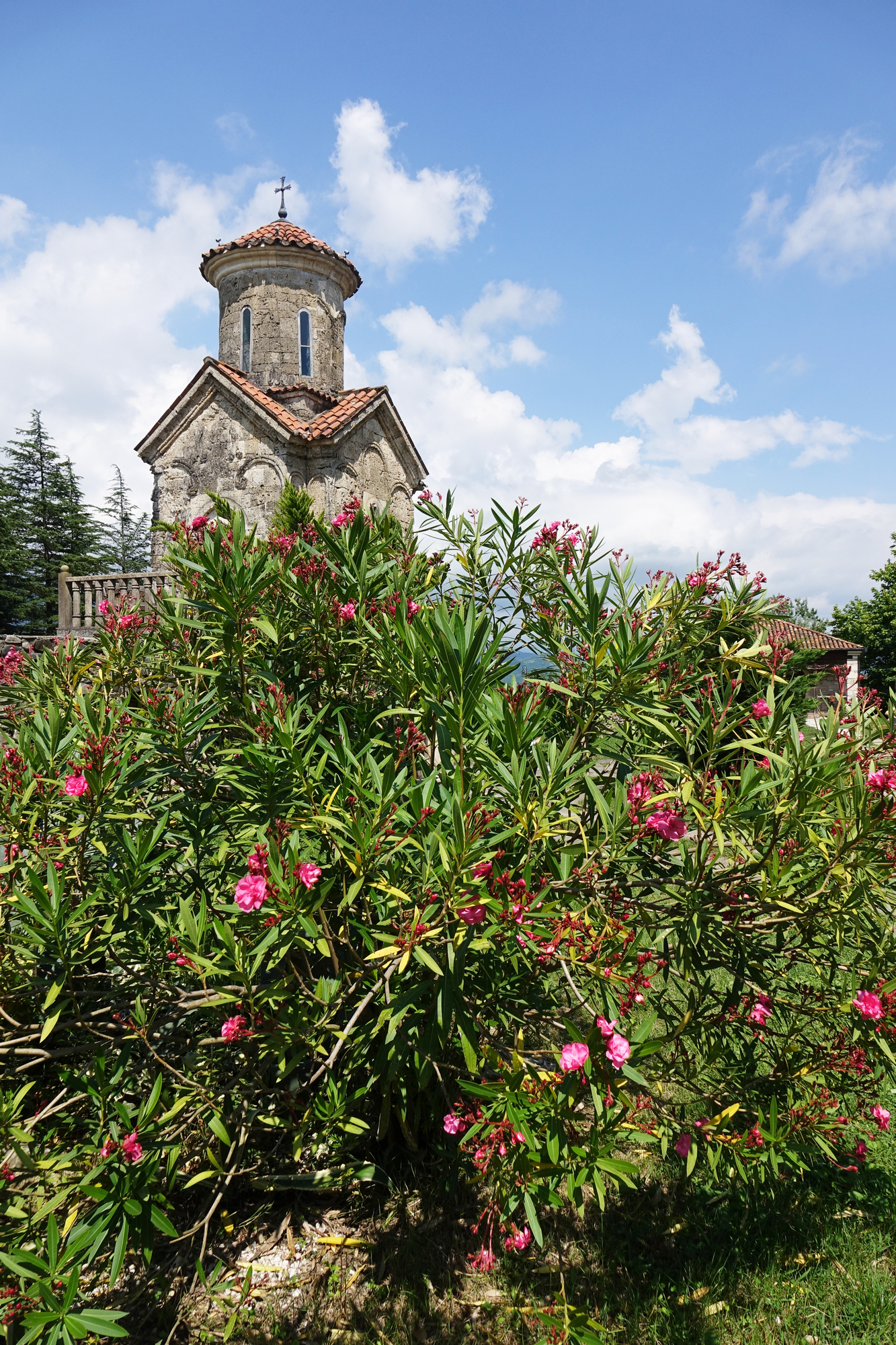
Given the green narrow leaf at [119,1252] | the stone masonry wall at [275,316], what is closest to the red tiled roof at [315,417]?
the stone masonry wall at [275,316]

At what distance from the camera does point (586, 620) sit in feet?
10.4

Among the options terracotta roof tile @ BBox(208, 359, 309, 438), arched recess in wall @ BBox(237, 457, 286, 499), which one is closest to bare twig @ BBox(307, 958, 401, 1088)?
arched recess in wall @ BBox(237, 457, 286, 499)

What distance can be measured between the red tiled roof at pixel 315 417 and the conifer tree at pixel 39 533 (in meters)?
23.6

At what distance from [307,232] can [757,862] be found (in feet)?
71.1

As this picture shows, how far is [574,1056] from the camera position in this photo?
95.6 inches

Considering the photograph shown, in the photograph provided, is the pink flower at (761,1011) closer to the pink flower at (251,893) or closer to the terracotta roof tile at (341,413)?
the pink flower at (251,893)

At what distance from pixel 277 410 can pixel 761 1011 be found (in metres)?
17.0

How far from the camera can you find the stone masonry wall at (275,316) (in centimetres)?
1906

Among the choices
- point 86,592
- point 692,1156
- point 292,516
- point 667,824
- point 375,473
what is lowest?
point 692,1156

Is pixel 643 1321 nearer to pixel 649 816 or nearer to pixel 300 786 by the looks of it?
pixel 649 816

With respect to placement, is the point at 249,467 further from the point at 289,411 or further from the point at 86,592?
the point at 86,592

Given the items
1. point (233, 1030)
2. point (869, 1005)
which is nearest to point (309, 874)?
point (233, 1030)

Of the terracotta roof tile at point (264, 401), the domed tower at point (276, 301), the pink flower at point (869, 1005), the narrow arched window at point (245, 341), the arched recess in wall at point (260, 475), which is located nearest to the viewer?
the pink flower at point (869, 1005)

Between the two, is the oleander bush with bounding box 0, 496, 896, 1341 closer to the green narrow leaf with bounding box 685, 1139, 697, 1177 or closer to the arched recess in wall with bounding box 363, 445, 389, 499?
the green narrow leaf with bounding box 685, 1139, 697, 1177
